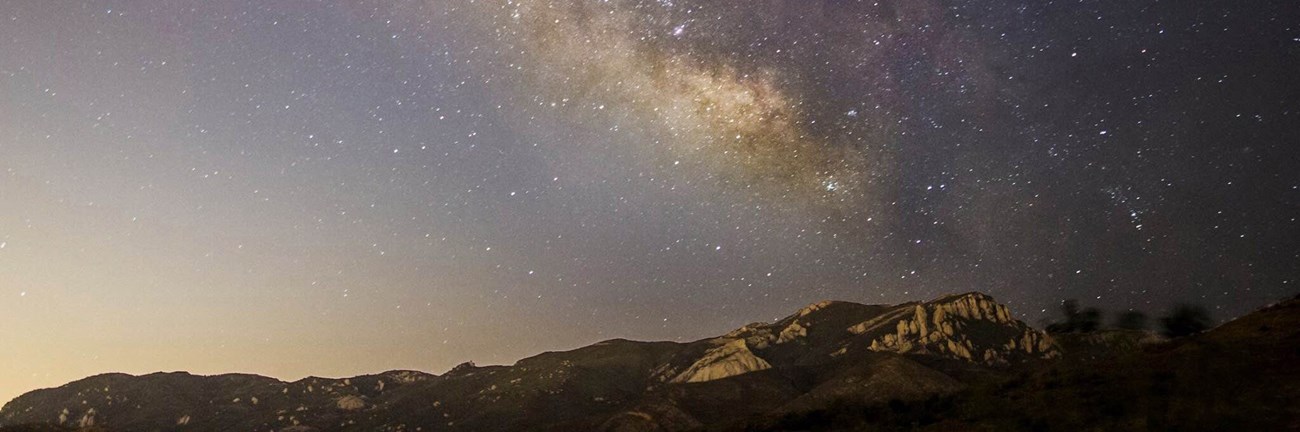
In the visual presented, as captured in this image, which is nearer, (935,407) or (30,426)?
(935,407)

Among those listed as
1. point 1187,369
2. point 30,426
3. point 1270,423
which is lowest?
point 1270,423

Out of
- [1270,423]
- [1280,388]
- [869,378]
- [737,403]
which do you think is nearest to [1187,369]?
[1280,388]

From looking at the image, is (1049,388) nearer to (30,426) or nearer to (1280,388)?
(1280,388)

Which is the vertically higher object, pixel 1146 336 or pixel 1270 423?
pixel 1146 336

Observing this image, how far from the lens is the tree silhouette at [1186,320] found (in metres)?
144

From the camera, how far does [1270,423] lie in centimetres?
3916

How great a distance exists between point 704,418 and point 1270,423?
14985 cm

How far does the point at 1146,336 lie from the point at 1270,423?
17660 cm

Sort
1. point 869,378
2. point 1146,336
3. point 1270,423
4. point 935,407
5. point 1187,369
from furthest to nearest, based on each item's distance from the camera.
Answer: point 1146,336 → point 869,378 → point 935,407 → point 1187,369 → point 1270,423

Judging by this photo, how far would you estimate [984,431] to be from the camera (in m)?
48.6

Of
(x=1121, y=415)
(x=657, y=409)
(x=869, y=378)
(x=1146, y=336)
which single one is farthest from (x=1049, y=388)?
(x=1146, y=336)

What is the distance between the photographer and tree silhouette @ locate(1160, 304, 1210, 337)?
471 ft

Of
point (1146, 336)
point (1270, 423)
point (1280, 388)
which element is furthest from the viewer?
point (1146, 336)

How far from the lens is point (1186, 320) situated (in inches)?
5763
